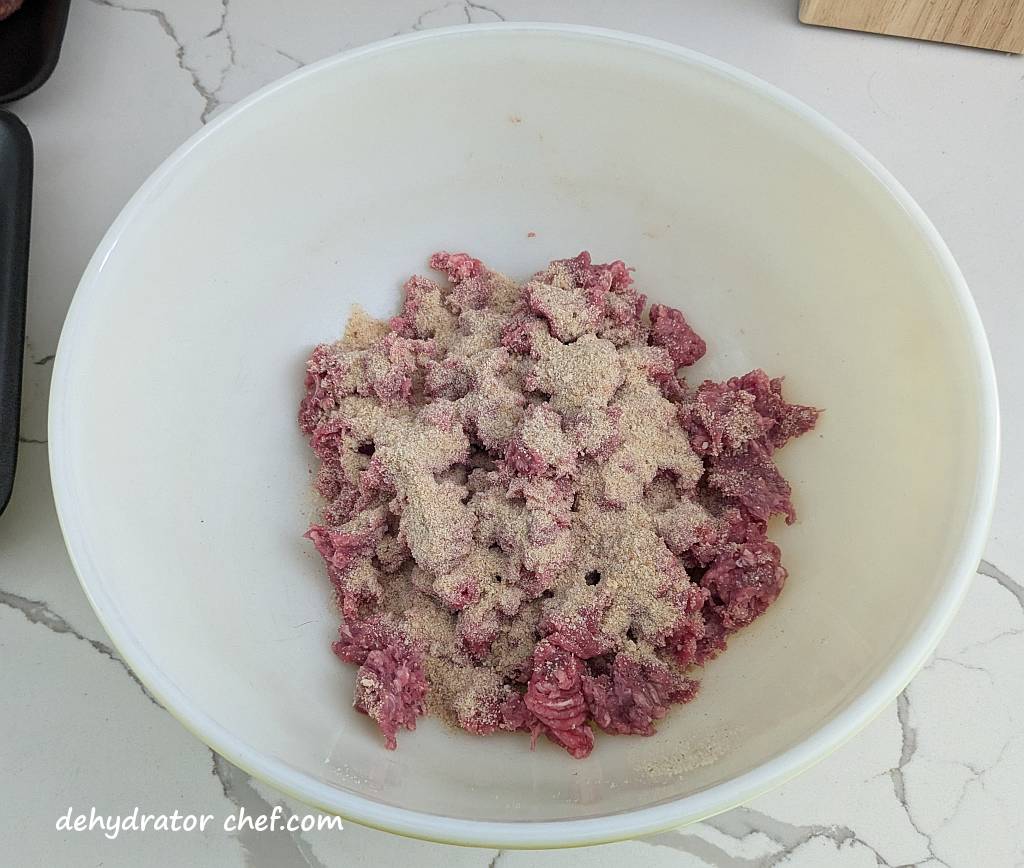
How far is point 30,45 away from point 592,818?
235cm

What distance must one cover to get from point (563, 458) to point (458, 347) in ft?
1.30

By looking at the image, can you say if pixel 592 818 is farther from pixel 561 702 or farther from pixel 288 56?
pixel 288 56

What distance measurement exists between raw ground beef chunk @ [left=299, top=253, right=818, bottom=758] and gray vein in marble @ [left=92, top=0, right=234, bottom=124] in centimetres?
102

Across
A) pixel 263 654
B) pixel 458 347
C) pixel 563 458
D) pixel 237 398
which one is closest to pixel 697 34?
pixel 458 347

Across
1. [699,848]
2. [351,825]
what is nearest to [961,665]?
[699,848]

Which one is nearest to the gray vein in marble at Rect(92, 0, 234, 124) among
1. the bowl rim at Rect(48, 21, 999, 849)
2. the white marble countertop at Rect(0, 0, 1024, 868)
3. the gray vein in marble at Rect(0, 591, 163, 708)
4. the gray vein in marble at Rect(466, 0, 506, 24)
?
the white marble countertop at Rect(0, 0, 1024, 868)

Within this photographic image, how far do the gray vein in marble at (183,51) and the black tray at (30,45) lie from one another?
0.27 metres

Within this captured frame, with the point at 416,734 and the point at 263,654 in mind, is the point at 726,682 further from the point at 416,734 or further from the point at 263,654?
the point at 263,654

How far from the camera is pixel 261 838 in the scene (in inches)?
72.6

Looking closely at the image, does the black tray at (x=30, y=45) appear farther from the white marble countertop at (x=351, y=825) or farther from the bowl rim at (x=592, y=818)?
the bowl rim at (x=592, y=818)

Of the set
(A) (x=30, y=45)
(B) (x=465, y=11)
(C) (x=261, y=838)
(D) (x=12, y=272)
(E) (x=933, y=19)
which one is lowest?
(C) (x=261, y=838)

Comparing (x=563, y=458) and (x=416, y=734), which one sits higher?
(x=563, y=458)

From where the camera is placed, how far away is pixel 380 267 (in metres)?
2.12

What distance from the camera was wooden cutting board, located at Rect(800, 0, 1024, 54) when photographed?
237cm
